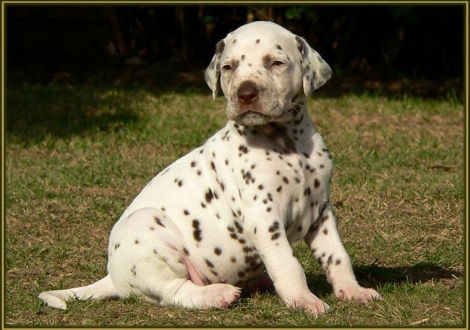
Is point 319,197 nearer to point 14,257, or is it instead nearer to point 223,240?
point 223,240

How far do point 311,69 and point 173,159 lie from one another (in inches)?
174

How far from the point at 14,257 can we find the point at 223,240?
82.8 inches

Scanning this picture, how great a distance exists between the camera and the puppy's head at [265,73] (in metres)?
5.30

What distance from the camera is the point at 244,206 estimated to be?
543 cm

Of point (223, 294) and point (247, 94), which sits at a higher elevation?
point (247, 94)

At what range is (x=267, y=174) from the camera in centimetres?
542

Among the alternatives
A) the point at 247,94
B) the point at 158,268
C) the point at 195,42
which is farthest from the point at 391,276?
the point at 195,42

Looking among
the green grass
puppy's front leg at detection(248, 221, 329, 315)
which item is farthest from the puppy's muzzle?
the green grass

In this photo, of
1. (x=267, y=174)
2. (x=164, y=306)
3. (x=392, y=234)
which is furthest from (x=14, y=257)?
(x=392, y=234)

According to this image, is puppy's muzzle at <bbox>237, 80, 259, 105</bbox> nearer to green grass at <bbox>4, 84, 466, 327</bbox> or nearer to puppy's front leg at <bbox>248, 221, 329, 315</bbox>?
puppy's front leg at <bbox>248, 221, 329, 315</bbox>

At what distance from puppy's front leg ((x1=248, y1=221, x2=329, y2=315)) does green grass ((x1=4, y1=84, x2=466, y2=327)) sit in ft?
0.31

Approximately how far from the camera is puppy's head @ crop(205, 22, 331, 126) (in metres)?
5.30

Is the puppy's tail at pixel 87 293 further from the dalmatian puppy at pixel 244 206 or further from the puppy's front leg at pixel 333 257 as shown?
the puppy's front leg at pixel 333 257

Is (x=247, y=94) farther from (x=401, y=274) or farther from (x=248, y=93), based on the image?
(x=401, y=274)
